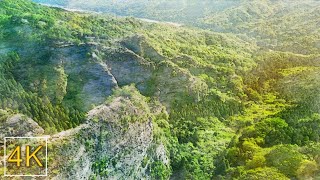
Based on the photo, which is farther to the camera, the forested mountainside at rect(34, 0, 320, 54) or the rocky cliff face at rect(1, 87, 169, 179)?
the forested mountainside at rect(34, 0, 320, 54)

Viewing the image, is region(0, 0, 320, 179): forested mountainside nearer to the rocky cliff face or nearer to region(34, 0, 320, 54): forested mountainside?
the rocky cliff face

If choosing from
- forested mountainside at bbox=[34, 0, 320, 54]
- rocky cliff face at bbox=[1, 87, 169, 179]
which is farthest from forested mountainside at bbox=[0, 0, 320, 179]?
forested mountainside at bbox=[34, 0, 320, 54]

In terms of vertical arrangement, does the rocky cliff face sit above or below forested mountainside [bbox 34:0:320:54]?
above

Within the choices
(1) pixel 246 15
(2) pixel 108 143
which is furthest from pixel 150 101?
(1) pixel 246 15

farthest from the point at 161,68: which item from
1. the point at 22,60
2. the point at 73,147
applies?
the point at 73,147

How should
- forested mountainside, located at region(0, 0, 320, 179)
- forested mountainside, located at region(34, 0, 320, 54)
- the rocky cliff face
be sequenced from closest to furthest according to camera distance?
the rocky cliff face → forested mountainside, located at region(0, 0, 320, 179) → forested mountainside, located at region(34, 0, 320, 54)

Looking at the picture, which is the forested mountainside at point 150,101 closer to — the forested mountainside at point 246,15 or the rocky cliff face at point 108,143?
the rocky cliff face at point 108,143

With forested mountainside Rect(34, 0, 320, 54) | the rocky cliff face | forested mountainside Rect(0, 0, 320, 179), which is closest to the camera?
the rocky cliff face

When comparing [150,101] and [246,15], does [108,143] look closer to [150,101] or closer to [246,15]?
[150,101]
